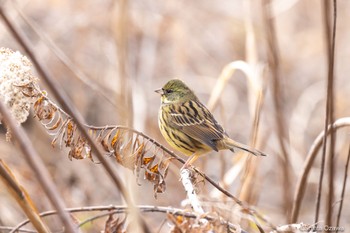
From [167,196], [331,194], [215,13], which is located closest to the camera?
[331,194]

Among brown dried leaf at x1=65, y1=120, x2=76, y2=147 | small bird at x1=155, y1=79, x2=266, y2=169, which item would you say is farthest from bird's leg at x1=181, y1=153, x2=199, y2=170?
brown dried leaf at x1=65, y1=120, x2=76, y2=147

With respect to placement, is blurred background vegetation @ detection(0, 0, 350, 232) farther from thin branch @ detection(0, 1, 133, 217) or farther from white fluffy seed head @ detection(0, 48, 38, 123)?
thin branch @ detection(0, 1, 133, 217)

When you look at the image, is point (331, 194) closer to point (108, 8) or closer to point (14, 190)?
point (14, 190)

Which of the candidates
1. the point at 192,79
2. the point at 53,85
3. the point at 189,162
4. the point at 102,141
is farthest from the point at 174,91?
the point at 53,85

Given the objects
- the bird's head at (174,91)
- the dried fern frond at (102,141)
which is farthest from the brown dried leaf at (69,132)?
the bird's head at (174,91)

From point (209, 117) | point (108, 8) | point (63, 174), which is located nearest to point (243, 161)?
point (209, 117)

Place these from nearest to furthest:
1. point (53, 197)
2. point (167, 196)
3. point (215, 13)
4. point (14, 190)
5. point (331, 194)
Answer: point (53, 197) < point (14, 190) < point (331, 194) < point (167, 196) < point (215, 13)

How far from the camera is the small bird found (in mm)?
3499

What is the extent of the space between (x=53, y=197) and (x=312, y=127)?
5.77 meters

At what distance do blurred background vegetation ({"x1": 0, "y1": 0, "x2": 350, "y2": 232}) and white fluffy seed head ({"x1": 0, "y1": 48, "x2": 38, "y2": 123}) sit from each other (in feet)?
5.39

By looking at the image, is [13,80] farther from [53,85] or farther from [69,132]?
[53,85]

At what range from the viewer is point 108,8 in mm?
6605

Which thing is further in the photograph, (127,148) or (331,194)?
(331,194)

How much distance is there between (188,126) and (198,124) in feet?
0.24
